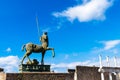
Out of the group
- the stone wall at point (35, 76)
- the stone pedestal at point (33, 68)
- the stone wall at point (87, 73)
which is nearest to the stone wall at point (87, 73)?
the stone wall at point (87, 73)

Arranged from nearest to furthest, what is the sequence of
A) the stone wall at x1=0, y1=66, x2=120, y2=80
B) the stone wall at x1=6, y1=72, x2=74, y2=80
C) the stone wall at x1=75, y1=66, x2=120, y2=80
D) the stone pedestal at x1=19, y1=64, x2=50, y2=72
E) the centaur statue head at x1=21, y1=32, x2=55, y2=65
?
the stone wall at x1=6, y1=72, x2=74, y2=80, the stone wall at x1=0, y1=66, x2=120, y2=80, the stone pedestal at x1=19, y1=64, x2=50, y2=72, the centaur statue head at x1=21, y1=32, x2=55, y2=65, the stone wall at x1=75, y1=66, x2=120, y2=80

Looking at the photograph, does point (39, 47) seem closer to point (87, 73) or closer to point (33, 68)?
point (33, 68)

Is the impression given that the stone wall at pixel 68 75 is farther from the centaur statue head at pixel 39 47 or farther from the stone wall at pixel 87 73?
the centaur statue head at pixel 39 47

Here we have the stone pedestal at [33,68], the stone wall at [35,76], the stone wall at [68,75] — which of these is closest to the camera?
the stone wall at [35,76]

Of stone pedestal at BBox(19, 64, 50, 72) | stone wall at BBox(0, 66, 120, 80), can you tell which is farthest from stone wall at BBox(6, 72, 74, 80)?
stone pedestal at BBox(19, 64, 50, 72)

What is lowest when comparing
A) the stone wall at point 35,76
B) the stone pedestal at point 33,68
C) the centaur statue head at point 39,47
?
the stone wall at point 35,76

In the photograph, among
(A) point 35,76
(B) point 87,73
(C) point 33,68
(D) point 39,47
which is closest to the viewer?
(A) point 35,76

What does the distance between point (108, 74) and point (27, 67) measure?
1632 centimetres

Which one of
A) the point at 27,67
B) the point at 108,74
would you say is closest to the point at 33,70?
the point at 27,67

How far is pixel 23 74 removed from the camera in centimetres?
1575

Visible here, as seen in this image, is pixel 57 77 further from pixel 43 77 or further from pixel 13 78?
pixel 13 78

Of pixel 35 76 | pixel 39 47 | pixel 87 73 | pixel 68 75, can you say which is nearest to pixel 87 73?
pixel 87 73

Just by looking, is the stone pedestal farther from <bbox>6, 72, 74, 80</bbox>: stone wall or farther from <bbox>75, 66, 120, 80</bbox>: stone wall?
<bbox>75, 66, 120, 80</bbox>: stone wall

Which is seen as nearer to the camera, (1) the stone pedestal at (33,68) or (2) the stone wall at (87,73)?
(1) the stone pedestal at (33,68)
